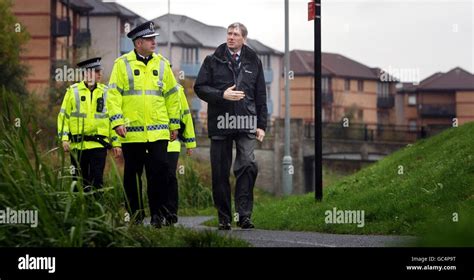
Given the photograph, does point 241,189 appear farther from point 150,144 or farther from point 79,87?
point 79,87

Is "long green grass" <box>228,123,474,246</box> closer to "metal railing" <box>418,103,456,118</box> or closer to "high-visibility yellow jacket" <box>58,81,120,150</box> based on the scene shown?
"high-visibility yellow jacket" <box>58,81,120,150</box>

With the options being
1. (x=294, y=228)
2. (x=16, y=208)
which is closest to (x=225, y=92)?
(x=294, y=228)

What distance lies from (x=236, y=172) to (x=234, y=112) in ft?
2.09

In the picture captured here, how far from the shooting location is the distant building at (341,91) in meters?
105

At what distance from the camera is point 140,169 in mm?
11781

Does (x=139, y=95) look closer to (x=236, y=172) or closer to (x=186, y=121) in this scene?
(x=236, y=172)

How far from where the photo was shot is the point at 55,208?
8266mm

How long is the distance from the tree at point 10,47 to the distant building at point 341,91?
61579 millimetres

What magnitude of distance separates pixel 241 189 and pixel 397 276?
216 inches

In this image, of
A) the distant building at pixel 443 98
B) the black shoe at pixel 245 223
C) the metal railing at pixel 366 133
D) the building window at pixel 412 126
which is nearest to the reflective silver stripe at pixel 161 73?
the black shoe at pixel 245 223

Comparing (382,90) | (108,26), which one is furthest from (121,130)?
(382,90)

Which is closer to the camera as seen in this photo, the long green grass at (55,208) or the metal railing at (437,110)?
the long green grass at (55,208)

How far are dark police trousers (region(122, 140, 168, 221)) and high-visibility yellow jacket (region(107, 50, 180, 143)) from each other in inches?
3.9

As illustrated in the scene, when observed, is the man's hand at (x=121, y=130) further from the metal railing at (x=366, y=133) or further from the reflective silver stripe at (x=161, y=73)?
the metal railing at (x=366, y=133)
